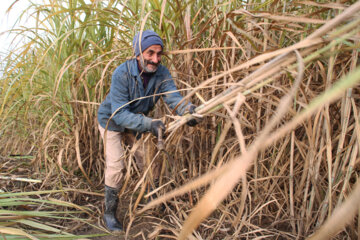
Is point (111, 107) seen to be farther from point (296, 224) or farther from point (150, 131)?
point (296, 224)

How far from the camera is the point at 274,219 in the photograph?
4.75 ft

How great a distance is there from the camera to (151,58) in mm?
1616

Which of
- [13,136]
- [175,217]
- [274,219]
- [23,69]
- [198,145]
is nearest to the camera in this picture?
[274,219]

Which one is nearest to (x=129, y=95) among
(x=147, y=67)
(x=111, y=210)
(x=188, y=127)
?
(x=147, y=67)

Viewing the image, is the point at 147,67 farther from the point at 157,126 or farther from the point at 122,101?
the point at 157,126

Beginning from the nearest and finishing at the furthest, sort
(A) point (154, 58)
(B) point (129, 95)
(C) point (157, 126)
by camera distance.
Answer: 1. (C) point (157, 126)
2. (A) point (154, 58)
3. (B) point (129, 95)

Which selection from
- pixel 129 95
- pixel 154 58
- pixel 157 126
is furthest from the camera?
pixel 129 95

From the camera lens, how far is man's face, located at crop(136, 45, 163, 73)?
5.14 feet

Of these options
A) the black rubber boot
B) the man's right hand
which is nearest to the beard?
the man's right hand

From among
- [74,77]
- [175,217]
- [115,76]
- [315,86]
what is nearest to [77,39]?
[74,77]

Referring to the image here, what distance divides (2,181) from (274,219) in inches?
73.6

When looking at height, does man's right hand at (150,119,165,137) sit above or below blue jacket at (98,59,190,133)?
below

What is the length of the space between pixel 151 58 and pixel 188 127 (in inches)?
19.2

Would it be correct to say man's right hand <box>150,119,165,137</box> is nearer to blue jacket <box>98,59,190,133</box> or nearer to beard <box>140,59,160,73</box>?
blue jacket <box>98,59,190,133</box>
